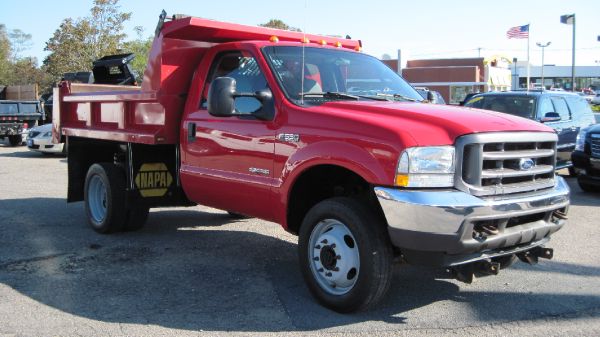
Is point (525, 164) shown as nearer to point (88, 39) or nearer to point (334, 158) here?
point (334, 158)

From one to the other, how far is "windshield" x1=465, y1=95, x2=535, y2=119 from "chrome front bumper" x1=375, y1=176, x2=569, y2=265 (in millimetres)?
7646

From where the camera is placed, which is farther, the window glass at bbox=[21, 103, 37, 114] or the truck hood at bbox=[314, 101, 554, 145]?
the window glass at bbox=[21, 103, 37, 114]

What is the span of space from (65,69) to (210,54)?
108 ft

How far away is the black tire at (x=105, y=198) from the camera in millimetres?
6836

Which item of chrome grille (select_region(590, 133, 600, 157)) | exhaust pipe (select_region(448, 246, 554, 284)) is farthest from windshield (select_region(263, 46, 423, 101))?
chrome grille (select_region(590, 133, 600, 157))

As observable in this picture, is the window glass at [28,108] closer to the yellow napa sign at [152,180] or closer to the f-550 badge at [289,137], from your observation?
the yellow napa sign at [152,180]

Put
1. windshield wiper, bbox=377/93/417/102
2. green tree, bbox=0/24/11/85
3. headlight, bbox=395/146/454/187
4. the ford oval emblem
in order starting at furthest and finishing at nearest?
1. green tree, bbox=0/24/11/85
2. windshield wiper, bbox=377/93/417/102
3. the ford oval emblem
4. headlight, bbox=395/146/454/187

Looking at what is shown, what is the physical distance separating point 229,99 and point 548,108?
28.7 ft

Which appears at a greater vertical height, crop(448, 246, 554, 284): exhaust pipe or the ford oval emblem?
the ford oval emblem

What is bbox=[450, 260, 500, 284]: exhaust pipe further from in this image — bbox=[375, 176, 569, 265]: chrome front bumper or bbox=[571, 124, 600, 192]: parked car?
bbox=[571, 124, 600, 192]: parked car

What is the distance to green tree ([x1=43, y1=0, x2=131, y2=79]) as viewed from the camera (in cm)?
3494

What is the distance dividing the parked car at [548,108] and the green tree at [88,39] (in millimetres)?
28250

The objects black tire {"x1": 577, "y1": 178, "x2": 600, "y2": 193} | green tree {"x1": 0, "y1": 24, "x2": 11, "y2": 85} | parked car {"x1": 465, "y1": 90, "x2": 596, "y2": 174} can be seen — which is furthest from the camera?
green tree {"x1": 0, "y1": 24, "x2": 11, "y2": 85}

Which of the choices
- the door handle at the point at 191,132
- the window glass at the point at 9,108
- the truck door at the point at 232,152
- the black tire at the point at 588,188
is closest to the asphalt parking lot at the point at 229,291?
the truck door at the point at 232,152
